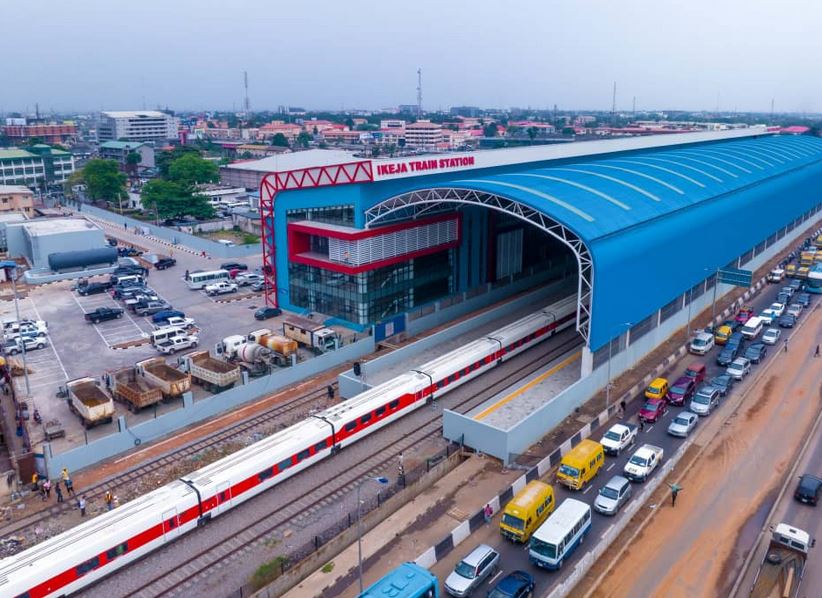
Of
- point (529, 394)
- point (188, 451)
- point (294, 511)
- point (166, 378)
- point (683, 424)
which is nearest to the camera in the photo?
point (294, 511)

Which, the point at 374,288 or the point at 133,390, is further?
the point at 374,288

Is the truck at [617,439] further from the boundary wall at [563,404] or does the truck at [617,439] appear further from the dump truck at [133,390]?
the dump truck at [133,390]

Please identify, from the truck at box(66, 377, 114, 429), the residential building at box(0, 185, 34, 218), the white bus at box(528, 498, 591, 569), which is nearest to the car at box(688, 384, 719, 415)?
the white bus at box(528, 498, 591, 569)

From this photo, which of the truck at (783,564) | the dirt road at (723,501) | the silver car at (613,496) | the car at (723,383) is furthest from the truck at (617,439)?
the car at (723,383)

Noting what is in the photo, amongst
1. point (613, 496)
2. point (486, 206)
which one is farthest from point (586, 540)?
point (486, 206)

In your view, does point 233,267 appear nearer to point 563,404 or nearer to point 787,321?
point 563,404

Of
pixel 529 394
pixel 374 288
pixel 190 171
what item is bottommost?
pixel 529 394
